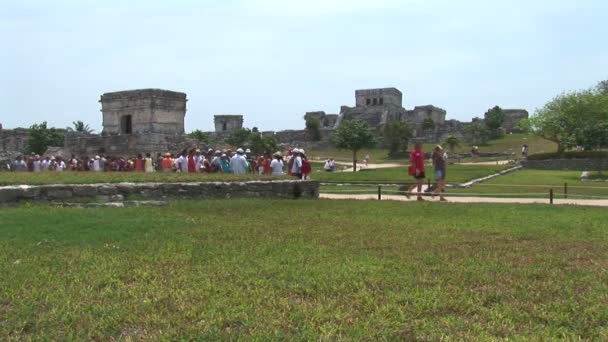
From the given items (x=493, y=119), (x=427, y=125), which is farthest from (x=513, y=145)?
(x=427, y=125)

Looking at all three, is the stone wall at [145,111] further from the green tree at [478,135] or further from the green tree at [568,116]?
the green tree at [478,135]

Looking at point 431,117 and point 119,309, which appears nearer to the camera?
point 119,309

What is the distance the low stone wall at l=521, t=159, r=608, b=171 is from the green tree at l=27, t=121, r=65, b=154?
3869 cm

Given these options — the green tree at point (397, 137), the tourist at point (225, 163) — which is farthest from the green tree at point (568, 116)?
the tourist at point (225, 163)

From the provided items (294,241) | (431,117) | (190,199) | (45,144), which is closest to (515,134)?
(431,117)

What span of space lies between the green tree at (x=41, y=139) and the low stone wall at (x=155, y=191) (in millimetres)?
42272

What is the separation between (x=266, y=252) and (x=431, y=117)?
257 feet

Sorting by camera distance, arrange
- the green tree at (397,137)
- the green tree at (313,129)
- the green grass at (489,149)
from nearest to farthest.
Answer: the green tree at (397,137)
the green grass at (489,149)
the green tree at (313,129)

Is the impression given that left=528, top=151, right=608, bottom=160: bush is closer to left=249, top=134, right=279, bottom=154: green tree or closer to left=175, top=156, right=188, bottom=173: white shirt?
left=249, top=134, right=279, bottom=154: green tree

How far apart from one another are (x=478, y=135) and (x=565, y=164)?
2538cm

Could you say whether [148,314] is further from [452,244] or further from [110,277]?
[452,244]

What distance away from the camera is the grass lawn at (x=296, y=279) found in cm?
451

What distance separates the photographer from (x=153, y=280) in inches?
229

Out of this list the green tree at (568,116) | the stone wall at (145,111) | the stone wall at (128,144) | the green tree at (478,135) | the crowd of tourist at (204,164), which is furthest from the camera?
the green tree at (478,135)
